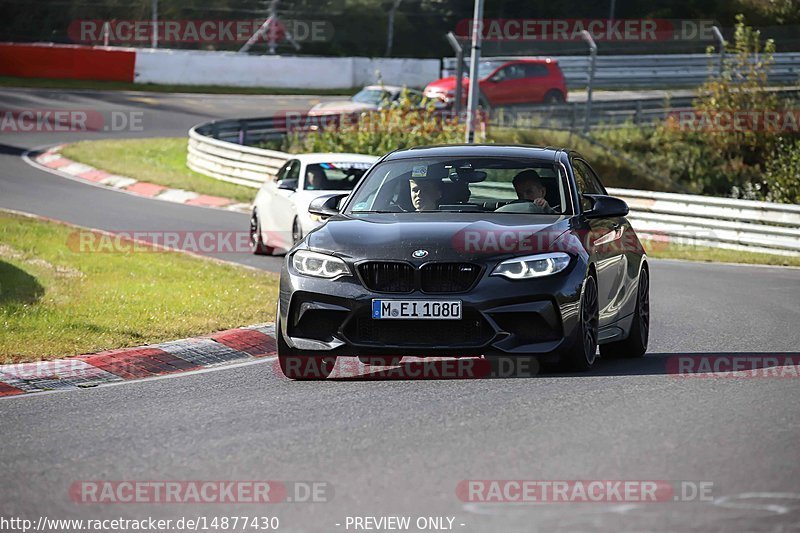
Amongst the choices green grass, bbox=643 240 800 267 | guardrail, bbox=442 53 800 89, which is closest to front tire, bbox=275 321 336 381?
green grass, bbox=643 240 800 267

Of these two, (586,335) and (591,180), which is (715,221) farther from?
(586,335)

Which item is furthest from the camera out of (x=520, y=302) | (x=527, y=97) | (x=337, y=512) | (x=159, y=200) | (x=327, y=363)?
(x=527, y=97)

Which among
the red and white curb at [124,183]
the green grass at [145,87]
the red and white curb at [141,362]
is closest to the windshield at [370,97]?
the red and white curb at [124,183]

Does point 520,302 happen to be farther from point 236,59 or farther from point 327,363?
point 236,59

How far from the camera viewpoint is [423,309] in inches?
348

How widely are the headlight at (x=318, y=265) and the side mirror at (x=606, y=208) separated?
189cm

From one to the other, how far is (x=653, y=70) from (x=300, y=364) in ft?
92.5

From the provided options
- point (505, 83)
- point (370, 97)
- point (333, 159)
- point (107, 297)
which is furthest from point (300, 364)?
point (505, 83)

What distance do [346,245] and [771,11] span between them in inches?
2184

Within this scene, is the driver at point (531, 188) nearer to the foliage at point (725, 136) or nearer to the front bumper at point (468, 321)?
the front bumper at point (468, 321)

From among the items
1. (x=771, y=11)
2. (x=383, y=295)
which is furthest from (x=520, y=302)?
(x=771, y=11)

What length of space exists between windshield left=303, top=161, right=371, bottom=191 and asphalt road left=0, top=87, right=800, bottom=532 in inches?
330

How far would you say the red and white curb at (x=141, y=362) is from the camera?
9695mm

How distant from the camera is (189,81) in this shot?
5266cm
